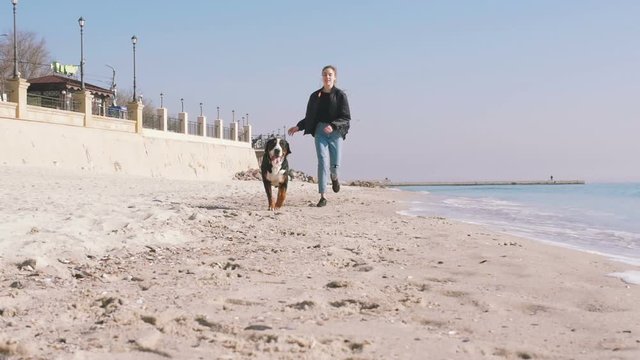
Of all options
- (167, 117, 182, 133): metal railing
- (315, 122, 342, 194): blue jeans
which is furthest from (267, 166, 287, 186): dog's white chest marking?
(167, 117, 182, 133): metal railing

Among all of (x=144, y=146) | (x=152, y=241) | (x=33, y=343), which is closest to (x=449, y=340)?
(x=33, y=343)

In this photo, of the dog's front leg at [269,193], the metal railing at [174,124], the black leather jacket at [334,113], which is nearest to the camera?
the dog's front leg at [269,193]

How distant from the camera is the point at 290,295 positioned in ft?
9.93

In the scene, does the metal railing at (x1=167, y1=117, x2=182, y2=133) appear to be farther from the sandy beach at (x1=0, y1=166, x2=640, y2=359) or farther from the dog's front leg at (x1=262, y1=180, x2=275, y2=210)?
the sandy beach at (x1=0, y1=166, x2=640, y2=359)

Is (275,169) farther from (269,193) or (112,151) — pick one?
(112,151)

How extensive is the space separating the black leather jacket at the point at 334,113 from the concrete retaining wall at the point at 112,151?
17.0m

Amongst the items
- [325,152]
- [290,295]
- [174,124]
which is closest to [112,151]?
[174,124]

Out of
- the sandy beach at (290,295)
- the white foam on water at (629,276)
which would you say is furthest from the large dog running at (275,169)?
the white foam on water at (629,276)

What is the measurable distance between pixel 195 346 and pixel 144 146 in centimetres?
3208

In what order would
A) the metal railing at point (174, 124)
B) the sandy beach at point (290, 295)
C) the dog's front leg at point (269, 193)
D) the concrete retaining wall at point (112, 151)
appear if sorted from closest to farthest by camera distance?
1. the sandy beach at point (290, 295)
2. the dog's front leg at point (269, 193)
3. the concrete retaining wall at point (112, 151)
4. the metal railing at point (174, 124)

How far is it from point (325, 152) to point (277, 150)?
0.81 meters

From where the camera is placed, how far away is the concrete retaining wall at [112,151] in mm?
22938

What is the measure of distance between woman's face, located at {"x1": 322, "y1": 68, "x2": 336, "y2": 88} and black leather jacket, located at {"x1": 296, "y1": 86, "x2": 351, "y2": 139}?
0.30 ft

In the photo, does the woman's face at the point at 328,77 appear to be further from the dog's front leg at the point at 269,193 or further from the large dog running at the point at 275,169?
the dog's front leg at the point at 269,193
